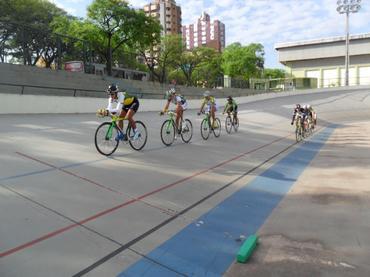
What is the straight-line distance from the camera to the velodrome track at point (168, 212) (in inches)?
171

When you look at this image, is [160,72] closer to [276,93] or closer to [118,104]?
[276,93]

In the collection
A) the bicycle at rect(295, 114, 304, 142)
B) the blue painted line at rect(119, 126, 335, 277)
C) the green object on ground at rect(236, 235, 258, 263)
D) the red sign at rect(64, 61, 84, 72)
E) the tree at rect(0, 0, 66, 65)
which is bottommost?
the blue painted line at rect(119, 126, 335, 277)

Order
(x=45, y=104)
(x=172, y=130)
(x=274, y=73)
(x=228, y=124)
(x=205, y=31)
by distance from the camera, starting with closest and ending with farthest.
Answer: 1. (x=172, y=130)
2. (x=228, y=124)
3. (x=45, y=104)
4. (x=274, y=73)
5. (x=205, y=31)

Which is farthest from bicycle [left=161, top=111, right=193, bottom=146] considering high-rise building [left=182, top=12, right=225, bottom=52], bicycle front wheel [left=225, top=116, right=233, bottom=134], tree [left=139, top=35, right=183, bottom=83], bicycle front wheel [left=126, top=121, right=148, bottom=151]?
high-rise building [left=182, top=12, right=225, bottom=52]

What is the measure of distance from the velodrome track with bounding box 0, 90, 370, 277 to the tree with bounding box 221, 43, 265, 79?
60453mm

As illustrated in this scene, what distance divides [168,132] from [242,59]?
60306 mm

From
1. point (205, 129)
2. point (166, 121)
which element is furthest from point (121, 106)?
point (205, 129)

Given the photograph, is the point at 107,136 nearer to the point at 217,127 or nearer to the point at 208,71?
the point at 217,127

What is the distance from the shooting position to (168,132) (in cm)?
1194

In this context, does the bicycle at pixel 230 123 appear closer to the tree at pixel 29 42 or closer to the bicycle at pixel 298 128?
the bicycle at pixel 298 128

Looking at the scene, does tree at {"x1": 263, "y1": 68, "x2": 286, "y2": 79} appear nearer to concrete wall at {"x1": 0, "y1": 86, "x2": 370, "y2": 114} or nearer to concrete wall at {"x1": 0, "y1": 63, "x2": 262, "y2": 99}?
concrete wall at {"x1": 0, "y1": 63, "x2": 262, "y2": 99}

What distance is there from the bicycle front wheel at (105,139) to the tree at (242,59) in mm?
62064

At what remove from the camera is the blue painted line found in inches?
169

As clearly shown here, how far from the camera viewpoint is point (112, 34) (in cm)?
3919
